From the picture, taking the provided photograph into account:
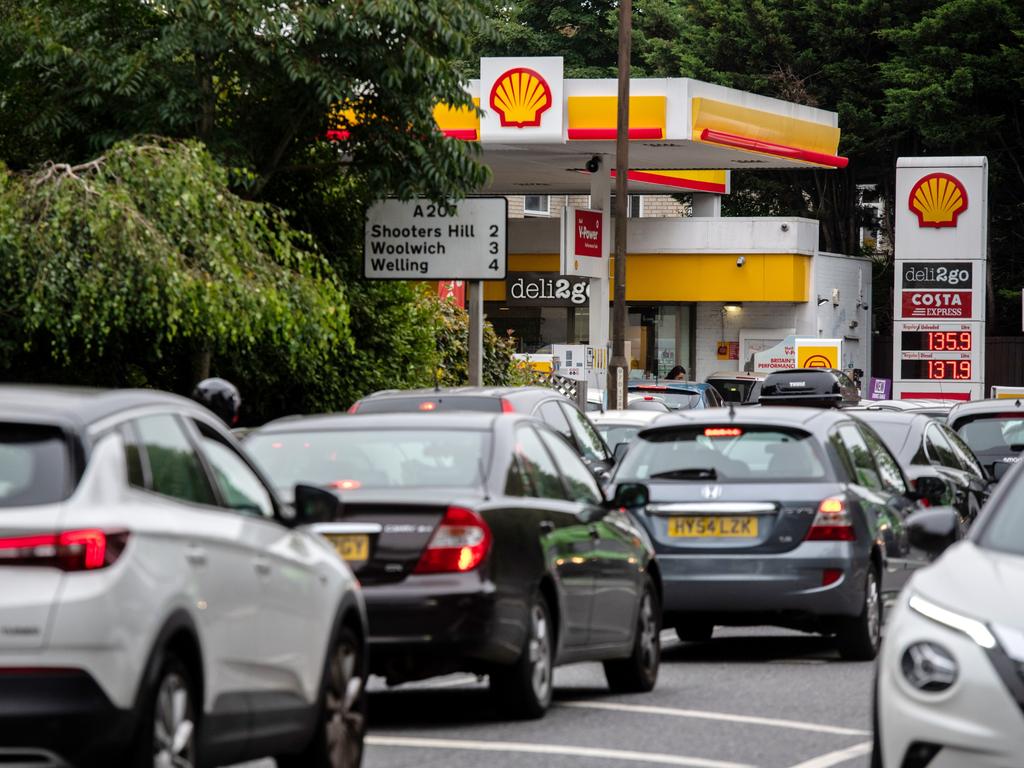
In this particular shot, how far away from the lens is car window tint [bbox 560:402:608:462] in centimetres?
1825

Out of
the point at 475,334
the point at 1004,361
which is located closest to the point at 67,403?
the point at 475,334

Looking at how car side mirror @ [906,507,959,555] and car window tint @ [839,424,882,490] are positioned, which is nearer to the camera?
car side mirror @ [906,507,959,555]

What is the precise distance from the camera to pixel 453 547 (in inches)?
385

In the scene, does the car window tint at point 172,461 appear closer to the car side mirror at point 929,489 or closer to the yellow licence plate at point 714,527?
the yellow licence plate at point 714,527

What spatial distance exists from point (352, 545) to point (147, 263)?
32.6 feet

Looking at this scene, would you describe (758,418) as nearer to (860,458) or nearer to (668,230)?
(860,458)

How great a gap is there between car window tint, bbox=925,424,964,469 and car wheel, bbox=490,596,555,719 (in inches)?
366

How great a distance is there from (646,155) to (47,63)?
23.5m

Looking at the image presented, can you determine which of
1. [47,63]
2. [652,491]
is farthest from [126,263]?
[652,491]

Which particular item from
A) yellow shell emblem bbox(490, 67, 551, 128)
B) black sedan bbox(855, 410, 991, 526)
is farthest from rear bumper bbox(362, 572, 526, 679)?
yellow shell emblem bbox(490, 67, 551, 128)

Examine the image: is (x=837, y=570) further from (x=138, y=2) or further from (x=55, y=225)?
(x=138, y=2)

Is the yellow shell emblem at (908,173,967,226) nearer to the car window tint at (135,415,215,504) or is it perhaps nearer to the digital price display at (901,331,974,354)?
the digital price display at (901,331,974,354)

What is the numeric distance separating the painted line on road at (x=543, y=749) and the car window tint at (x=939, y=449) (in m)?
10.3

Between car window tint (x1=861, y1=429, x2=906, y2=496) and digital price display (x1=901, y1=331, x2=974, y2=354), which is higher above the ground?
digital price display (x1=901, y1=331, x2=974, y2=354)
